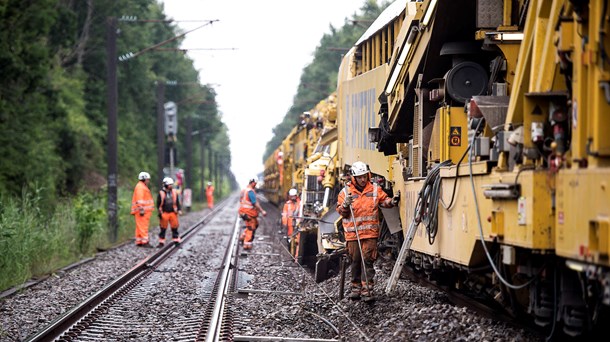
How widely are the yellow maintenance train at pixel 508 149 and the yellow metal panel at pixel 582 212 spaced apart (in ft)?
0.04

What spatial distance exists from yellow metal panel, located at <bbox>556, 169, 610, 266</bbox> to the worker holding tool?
18.6 ft

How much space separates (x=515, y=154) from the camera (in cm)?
776

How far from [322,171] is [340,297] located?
8426mm

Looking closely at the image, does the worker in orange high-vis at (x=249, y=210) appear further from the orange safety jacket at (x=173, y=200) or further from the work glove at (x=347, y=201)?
the work glove at (x=347, y=201)

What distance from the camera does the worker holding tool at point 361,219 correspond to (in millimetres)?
12469

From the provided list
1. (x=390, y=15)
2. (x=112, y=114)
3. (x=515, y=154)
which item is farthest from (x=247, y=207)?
(x=515, y=154)

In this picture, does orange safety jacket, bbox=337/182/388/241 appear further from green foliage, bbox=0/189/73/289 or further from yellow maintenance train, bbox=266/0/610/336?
green foliage, bbox=0/189/73/289

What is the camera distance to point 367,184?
1265cm

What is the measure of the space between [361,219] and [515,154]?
16.1 ft

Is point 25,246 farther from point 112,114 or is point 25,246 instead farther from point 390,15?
point 112,114

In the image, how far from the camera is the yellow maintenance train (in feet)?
21.2

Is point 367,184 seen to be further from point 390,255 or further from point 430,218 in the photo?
point 390,255

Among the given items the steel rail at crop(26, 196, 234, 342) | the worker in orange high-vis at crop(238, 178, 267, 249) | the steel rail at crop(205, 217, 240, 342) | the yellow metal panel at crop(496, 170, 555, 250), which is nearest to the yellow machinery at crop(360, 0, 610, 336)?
the yellow metal panel at crop(496, 170, 555, 250)

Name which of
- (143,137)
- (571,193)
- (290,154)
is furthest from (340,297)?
(143,137)
